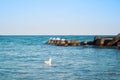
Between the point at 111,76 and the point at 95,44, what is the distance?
46177 mm

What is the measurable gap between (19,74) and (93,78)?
631cm

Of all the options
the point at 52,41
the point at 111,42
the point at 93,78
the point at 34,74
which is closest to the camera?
the point at 93,78

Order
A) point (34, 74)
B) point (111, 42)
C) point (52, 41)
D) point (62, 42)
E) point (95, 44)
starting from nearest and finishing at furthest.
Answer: point (34, 74)
point (111, 42)
point (95, 44)
point (62, 42)
point (52, 41)

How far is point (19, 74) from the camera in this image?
27.4 metres

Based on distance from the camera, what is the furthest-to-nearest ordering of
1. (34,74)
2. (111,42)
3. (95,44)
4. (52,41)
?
(52,41) < (95,44) < (111,42) < (34,74)

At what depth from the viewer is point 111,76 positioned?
87.0 ft

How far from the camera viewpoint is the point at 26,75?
26.7m

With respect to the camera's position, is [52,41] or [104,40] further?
[52,41]

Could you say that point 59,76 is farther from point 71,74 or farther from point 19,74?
point 19,74

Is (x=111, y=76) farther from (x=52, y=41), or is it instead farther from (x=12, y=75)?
(x=52, y=41)

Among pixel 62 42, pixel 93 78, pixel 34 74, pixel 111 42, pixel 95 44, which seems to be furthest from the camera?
pixel 62 42

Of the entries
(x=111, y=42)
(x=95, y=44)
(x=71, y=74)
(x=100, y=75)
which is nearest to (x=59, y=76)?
(x=71, y=74)

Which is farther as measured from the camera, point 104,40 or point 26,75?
point 104,40

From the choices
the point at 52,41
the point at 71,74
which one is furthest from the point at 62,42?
the point at 71,74
